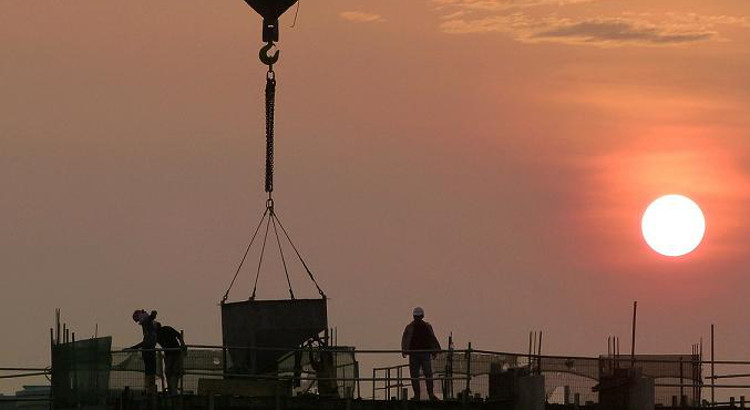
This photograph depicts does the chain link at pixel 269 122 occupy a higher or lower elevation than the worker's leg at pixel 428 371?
higher

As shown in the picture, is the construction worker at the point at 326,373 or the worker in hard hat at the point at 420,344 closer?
the worker in hard hat at the point at 420,344

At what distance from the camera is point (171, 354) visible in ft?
157

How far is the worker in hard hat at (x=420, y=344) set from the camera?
4719cm

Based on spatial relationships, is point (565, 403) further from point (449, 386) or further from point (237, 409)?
point (237, 409)

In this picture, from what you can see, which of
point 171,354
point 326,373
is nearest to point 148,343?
point 171,354

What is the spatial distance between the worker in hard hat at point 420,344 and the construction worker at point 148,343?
590 centimetres

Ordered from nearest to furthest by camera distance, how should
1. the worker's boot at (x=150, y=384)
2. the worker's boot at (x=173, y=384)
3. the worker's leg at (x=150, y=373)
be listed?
the worker's leg at (x=150, y=373) < the worker's boot at (x=150, y=384) < the worker's boot at (x=173, y=384)

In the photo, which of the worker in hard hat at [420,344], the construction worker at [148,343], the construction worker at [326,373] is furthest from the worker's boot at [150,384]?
the worker in hard hat at [420,344]

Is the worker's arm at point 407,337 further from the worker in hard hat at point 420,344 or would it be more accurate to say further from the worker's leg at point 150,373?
the worker's leg at point 150,373

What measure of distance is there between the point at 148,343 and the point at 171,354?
2.09 feet

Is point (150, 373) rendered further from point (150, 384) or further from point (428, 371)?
point (428, 371)

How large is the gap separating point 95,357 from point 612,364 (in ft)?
42.5

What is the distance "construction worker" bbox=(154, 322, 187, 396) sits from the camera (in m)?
47.8

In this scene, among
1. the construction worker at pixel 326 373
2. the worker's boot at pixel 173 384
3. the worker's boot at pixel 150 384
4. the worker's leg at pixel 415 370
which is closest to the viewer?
the worker's leg at pixel 415 370
